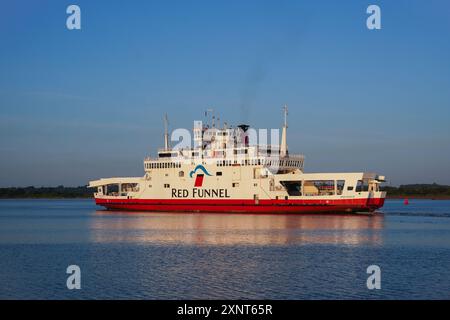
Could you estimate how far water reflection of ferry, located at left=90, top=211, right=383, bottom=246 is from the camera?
34062 millimetres

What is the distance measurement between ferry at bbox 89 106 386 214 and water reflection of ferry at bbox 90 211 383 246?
1616 millimetres

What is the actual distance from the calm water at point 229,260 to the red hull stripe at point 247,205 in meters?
5.08

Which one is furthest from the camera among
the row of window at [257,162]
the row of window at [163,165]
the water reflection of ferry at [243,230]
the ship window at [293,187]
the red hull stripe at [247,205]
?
the row of window at [163,165]

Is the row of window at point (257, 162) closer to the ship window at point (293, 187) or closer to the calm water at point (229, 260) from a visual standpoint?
the ship window at point (293, 187)

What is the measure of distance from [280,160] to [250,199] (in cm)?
497

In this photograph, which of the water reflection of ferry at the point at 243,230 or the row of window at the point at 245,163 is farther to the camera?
the row of window at the point at 245,163

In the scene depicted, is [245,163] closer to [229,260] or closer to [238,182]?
[238,182]

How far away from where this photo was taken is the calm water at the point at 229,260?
20.2 m

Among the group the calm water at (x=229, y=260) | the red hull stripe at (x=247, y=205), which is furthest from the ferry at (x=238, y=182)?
the calm water at (x=229, y=260)

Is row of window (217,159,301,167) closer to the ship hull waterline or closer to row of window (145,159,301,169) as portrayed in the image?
row of window (145,159,301,169)

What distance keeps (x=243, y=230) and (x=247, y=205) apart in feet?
43.2

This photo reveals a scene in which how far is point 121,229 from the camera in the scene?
137 ft
